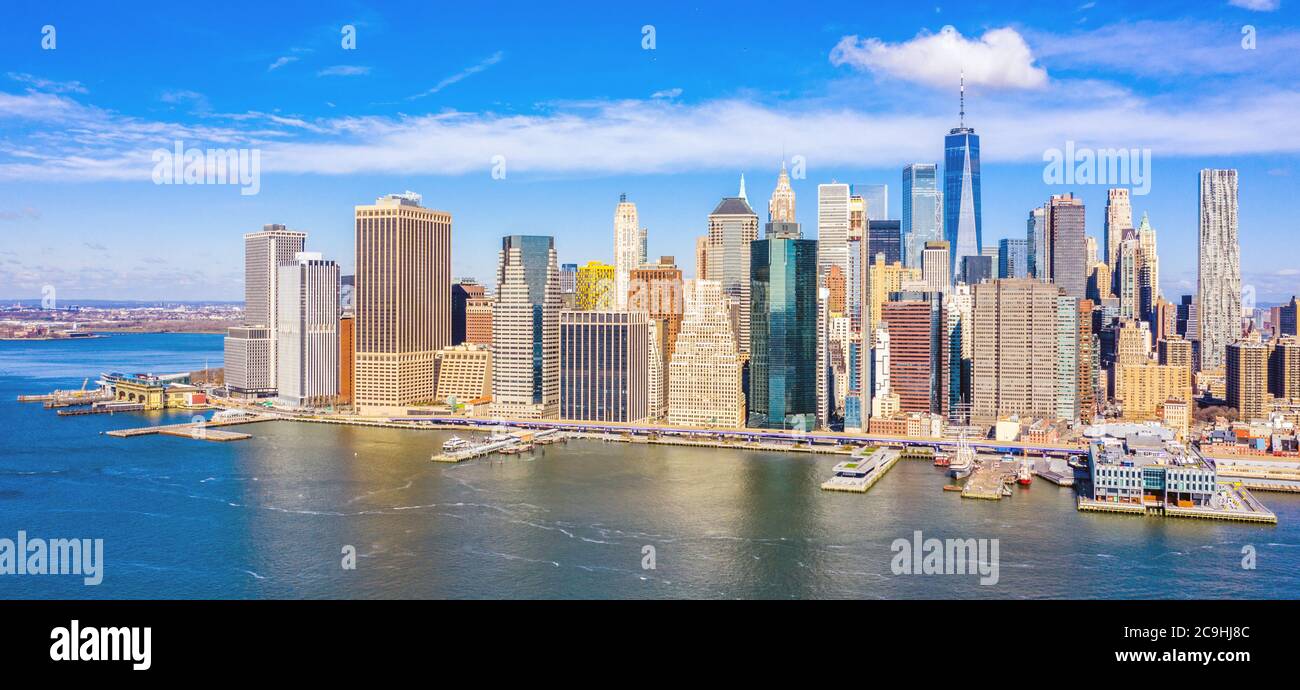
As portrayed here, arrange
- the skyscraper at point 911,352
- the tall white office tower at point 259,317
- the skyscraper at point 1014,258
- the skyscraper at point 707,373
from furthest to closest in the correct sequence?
the skyscraper at point 1014,258 < the tall white office tower at point 259,317 < the skyscraper at point 911,352 < the skyscraper at point 707,373

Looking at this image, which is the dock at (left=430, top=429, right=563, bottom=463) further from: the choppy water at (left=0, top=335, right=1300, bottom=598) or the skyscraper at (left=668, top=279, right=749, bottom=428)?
the skyscraper at (left=668, top=279, right=749, bottom=428)

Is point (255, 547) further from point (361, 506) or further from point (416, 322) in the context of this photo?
point (416, 322)

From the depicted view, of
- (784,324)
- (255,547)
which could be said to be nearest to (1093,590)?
(255,547)

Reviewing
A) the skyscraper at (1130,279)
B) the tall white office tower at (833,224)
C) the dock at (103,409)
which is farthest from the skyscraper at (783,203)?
the dock at (103,409)

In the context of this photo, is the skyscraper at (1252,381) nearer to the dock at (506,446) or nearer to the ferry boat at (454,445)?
the dock at (506,446)

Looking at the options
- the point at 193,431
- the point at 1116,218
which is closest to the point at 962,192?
the point at 1116,218
